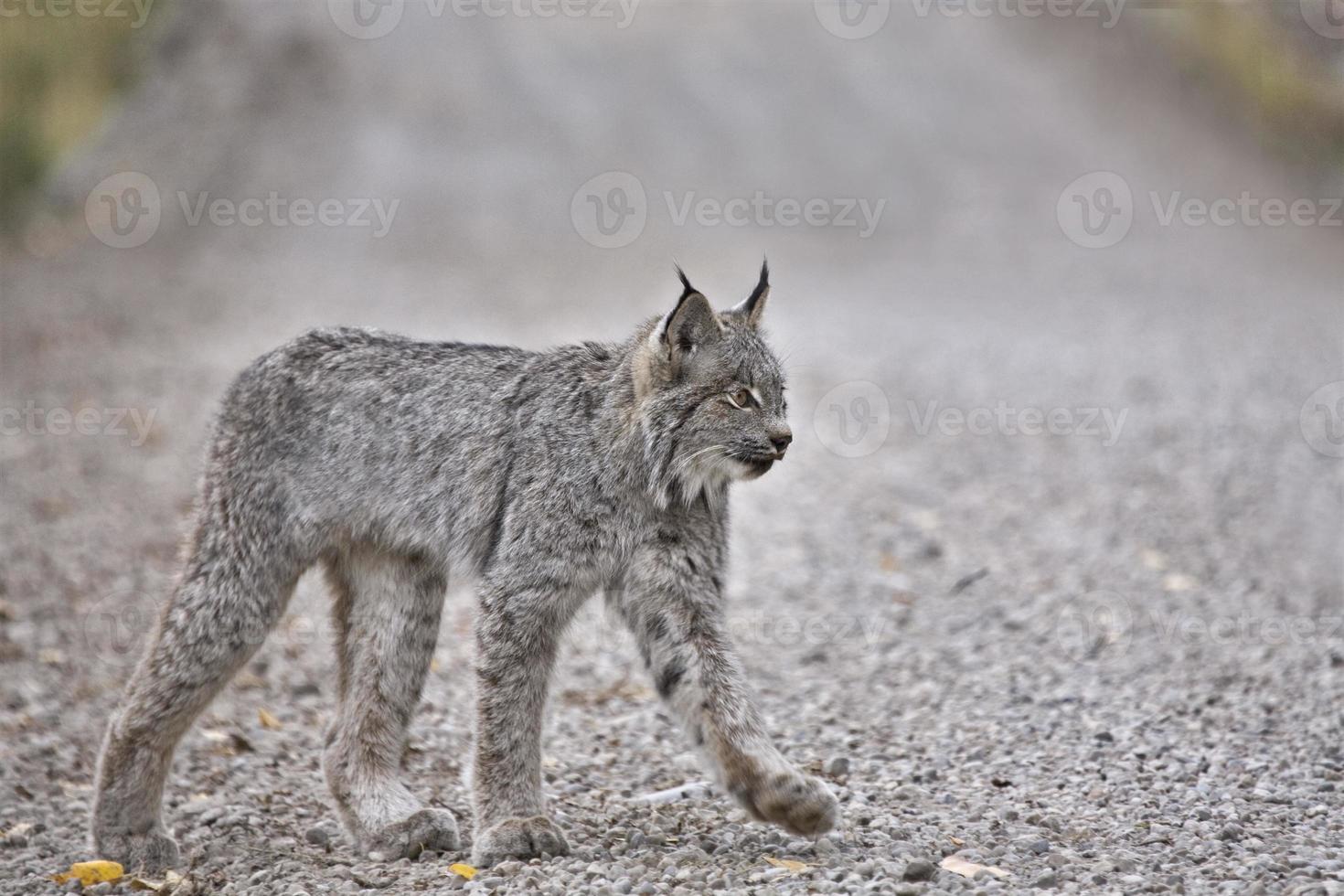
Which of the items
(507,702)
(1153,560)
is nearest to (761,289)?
(507,702)

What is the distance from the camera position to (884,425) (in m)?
14.9

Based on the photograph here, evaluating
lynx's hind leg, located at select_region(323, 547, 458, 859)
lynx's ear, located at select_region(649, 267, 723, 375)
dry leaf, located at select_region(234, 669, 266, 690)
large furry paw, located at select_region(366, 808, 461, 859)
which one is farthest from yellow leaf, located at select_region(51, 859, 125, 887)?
lynx's ear, located at select_region(649, 267, 723, 375)

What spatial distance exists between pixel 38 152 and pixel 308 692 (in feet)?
57.4

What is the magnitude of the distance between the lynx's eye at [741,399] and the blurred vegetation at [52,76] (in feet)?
63.2

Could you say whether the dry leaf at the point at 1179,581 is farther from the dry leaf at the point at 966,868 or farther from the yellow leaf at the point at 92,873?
the yellow leaf at the point at 92,873

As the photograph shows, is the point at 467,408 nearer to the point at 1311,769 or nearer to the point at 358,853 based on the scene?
the point at 358,853

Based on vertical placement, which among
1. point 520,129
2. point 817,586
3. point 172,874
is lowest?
point 172,874

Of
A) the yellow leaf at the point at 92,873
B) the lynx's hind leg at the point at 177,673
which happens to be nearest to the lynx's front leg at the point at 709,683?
the lynx's hind leg at the point at 177,673

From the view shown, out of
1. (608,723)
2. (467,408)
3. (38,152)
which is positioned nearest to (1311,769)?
(608,723)

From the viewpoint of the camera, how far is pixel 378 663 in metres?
6.27

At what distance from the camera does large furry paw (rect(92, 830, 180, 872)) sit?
5.92 m

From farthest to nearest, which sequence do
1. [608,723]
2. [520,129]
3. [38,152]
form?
[520,129] → [38,152] → [608,723]

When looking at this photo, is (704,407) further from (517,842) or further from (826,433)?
(826,433)

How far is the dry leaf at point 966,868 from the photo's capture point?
16.0 feet
